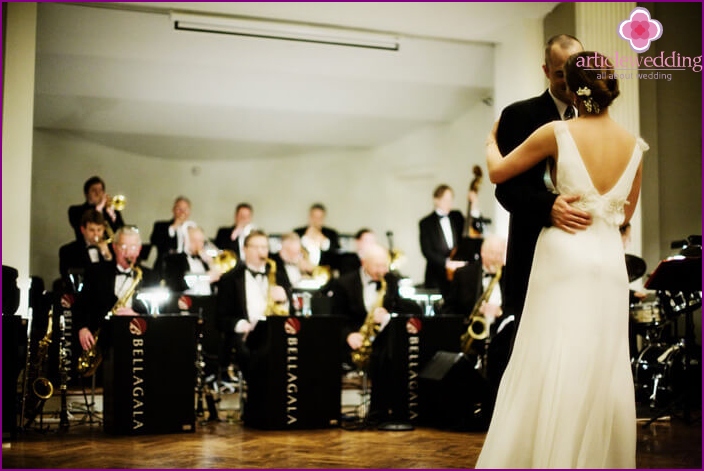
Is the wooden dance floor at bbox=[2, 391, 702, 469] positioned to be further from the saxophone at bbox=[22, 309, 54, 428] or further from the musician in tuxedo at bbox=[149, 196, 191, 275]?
the musician in tuxedo at bbox=[149, 196, 191, 275]

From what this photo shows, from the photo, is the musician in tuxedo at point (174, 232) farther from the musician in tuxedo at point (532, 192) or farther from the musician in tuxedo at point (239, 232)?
the musician in tuxedo at point (532, 192)

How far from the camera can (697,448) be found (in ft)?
16.4

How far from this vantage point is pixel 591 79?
2.91 m

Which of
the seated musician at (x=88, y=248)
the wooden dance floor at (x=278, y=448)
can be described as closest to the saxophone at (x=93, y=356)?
the wooden dance floor at (x=278, y=448)

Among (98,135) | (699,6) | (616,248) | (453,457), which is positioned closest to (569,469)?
(616,248)

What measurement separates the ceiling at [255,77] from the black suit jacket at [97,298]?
2646 mm

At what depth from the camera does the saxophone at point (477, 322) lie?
661 centimetres

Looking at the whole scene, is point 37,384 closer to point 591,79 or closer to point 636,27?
point 591,79

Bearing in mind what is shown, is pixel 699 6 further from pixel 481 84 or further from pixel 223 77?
pixel 223 77

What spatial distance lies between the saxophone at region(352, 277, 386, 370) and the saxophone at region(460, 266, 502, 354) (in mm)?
750

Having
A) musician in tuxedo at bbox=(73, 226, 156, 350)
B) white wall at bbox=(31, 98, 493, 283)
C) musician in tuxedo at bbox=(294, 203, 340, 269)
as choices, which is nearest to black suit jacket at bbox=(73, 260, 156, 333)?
musician in tuxedo at bbox=(73, 226, 156, 350)

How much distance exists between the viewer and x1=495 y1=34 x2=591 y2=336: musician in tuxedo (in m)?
3.02

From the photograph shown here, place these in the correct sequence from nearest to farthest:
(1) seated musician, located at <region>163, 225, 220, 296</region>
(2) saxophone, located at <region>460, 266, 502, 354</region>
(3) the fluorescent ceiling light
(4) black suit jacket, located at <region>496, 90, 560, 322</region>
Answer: (4) black suit jacket, located at <region>496, 90, 560, 322</region> → (2) saxophone, located at <region>460, 266, 502, 354</region> → (1) seated musician, located at <region>163, 225, 220, 296</region> → (3) the fluorescent ceiling light

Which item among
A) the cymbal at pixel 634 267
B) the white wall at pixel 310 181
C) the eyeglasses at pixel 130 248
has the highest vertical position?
the white wall at pixel 310 181
